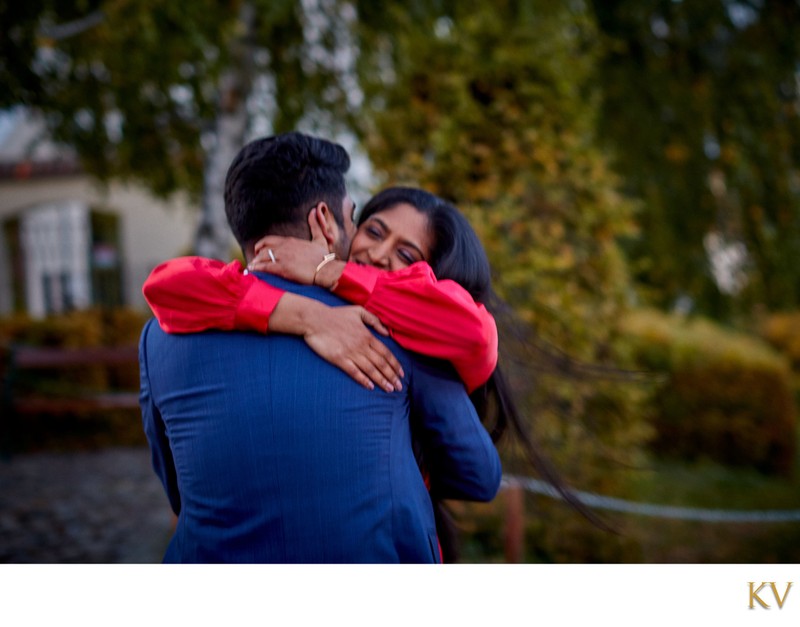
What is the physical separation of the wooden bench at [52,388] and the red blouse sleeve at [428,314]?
223 inches

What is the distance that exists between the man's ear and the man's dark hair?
11 mm

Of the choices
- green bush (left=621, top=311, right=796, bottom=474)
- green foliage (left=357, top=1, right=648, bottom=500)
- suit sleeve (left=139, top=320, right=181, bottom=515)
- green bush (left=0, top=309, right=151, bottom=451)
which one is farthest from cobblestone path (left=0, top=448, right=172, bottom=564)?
green bush (left=621, top=311, right=796, bottom=474)

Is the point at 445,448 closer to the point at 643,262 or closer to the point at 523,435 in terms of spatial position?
the point at 523,435

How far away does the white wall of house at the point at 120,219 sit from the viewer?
10.4 meters

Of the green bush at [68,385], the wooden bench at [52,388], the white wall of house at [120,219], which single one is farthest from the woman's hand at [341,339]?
the white wall of house at [120,219]

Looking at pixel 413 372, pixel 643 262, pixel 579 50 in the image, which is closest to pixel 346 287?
pixel 413 372

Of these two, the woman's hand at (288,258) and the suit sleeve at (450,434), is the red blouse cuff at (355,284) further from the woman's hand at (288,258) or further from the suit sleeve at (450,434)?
the suit sleeve at (450,434)

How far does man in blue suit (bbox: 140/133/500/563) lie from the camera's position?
1284mm

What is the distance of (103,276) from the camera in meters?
10.8

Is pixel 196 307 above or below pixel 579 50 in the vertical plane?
below

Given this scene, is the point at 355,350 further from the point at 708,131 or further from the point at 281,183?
the point at 708,131

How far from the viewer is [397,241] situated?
1.70 m

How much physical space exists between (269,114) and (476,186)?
210 centimetres
